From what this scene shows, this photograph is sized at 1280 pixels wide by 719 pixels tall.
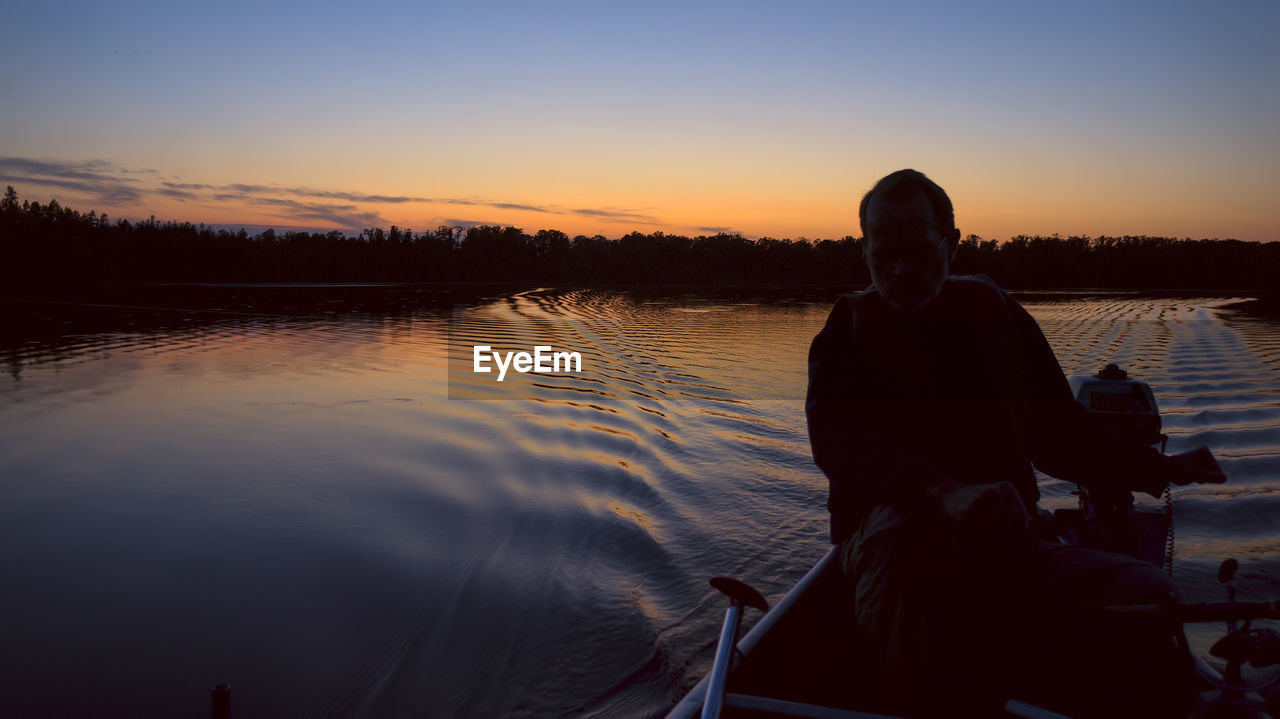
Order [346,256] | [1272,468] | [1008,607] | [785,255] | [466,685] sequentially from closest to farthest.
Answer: [1008,607]
[466,685]
[1272,468]
[346,256]
[785,255]

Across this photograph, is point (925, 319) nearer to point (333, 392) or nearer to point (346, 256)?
point (333, 392)

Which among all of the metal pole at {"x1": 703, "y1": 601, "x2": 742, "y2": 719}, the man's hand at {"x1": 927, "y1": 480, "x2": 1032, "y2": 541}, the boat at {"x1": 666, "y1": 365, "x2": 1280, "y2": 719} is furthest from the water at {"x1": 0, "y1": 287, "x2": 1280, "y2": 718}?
the man's hand at {"x1": 927, "y1": 480, "x2": 1032, "y2": 541}

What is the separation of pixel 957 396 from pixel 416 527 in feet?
16.6

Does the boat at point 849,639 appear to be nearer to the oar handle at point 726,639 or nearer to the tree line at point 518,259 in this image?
the oar handle at point 726,639

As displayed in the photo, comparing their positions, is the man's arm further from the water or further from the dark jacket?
the water

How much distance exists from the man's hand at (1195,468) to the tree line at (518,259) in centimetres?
8184

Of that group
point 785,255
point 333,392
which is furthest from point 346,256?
point 333,392

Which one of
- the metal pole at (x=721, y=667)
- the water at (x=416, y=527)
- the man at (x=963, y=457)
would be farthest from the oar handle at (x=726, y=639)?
the water at (x=416, y=527)

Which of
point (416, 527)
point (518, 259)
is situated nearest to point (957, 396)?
point (416, 527)

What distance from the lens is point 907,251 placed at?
2531mm

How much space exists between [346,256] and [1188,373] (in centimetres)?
10303

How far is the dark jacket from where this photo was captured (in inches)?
100.0

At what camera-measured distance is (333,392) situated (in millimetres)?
12867

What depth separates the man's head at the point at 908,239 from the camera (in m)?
2.53
